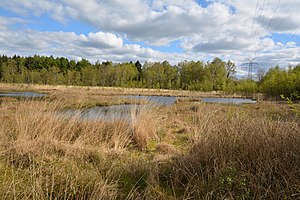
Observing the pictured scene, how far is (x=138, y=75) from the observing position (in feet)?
224

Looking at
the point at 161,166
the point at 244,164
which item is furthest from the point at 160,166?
the point at 244,164

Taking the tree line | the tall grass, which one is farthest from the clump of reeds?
the tree line

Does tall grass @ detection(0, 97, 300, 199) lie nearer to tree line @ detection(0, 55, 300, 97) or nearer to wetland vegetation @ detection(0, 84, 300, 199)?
wetland vegetation @ detection(0, 84, 300, 199)

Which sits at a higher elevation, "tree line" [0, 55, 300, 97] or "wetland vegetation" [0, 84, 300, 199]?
"tree line" [0, 55, 300, 97]

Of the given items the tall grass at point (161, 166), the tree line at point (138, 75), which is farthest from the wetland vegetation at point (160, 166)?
the tree line at point (138, 75)

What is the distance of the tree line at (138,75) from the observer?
4891 centimetres

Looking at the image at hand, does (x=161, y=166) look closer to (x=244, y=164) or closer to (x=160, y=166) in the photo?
(x=160, y=166)

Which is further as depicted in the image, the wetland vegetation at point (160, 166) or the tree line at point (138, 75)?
the tree line at point (138, 75)

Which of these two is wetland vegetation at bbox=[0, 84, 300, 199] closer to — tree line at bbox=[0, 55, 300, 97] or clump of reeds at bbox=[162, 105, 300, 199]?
clump of reeds at bbox=[162, 105, 300, 199]

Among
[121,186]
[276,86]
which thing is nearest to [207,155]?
[121,186]

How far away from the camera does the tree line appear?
160 feet

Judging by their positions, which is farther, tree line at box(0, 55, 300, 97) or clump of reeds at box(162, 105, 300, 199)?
tree line at box(0, 55, 300, 97)

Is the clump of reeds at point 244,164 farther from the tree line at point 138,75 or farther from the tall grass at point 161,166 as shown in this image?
the tree line at point 138,75

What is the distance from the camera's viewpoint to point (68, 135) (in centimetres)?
526
